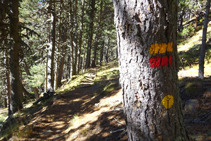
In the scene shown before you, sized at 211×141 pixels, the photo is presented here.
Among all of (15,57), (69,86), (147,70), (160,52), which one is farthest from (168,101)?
(69,86)

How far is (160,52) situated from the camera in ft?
5.07

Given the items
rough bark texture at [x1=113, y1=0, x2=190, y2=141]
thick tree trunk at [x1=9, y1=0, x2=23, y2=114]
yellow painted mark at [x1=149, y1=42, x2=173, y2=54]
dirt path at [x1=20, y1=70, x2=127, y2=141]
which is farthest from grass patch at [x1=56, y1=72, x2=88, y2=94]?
yellow painted mark at [x1=149, y1=42, x2=173, y2=54]

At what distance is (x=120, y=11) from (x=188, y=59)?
1012cm

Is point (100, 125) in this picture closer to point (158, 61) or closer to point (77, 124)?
point (77, 124)

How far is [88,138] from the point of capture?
379cm

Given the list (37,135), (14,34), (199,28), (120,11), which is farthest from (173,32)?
(199,28)

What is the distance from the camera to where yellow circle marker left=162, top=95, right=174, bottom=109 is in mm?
1650

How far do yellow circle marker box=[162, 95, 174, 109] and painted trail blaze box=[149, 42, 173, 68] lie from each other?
0.38 metres

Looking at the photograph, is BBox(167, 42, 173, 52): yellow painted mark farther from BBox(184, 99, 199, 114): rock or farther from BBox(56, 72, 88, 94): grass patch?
BBox(56, 72, 88, 94): grass patch

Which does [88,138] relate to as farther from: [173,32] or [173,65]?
[173,32]

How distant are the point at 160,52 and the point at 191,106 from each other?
9.71 feet

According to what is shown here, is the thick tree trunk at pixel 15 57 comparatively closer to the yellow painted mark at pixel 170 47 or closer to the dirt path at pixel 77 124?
the dirt path at pixel 77 124

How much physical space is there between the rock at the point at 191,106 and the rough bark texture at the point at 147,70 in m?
2.25

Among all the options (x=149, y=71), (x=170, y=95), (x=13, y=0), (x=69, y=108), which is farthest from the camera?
(x=13, y=0)
